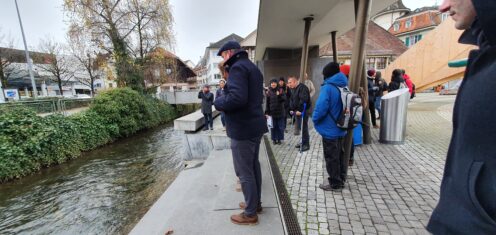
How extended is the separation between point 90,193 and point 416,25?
1774 inches

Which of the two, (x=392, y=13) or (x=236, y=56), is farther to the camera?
(x=392, y=13)

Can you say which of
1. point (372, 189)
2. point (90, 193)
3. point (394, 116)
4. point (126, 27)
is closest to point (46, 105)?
point (90, 193)

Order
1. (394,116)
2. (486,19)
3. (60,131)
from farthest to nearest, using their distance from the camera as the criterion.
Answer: (60,131) → (394,116) → (486,19)

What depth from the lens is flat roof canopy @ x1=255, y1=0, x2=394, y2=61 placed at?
577cm

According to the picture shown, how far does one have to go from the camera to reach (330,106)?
3459mm

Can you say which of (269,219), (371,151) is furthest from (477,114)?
(371,151)

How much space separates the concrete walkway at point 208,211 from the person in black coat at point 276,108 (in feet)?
5.62

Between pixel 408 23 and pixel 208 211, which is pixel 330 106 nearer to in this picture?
pixel 208 211

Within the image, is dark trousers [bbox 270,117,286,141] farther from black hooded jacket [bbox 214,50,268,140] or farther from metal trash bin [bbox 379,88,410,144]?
black hooded jacket [bbox 214,50,268,140]

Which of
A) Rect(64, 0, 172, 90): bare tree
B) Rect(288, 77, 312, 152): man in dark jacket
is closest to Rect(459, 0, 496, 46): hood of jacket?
Rect(288, 77, 312, 152): man in dark jacket

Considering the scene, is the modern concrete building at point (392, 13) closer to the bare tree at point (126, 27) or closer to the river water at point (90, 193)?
the bare tree at point (126, 27)

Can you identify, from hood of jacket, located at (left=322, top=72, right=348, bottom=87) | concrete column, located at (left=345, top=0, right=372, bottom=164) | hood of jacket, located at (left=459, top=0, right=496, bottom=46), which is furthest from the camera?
concrete column, located at (left=345, top=0, right=372, bottom=164)

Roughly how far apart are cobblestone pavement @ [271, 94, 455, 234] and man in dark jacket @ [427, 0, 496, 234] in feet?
7.06

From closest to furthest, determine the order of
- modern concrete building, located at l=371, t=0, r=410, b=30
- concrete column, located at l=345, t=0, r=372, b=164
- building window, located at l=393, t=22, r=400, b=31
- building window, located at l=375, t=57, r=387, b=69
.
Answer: concrete column, located at l=345, t=0, r=372, b=164
building window, located at l=375, t=57, r=387, b=69
building window, located at l=393, t=22, r=400, b=31
modern concrete building, located at l=371, t=0, r=410, b=30
